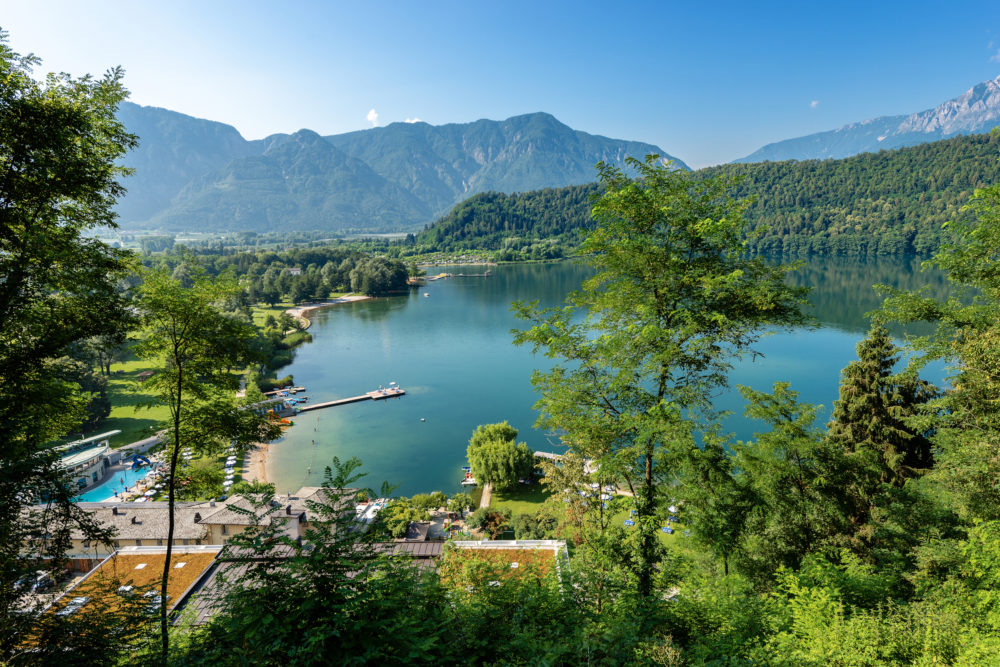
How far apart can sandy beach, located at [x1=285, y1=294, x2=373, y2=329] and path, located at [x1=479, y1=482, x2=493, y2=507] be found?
5537 centimetres

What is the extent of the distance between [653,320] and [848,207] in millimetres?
174581

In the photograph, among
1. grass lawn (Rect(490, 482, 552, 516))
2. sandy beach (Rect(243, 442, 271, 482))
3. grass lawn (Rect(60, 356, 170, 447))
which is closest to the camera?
grass lawn (Rect(490, 482, 552, 516))

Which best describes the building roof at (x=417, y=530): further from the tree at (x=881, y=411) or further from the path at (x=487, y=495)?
the tree at (x=881, y=411)

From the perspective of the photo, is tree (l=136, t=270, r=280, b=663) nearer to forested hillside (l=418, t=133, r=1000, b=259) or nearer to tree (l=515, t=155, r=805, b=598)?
tree (l=515, t=155, r=805, b=598)

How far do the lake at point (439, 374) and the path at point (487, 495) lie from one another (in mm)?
2110

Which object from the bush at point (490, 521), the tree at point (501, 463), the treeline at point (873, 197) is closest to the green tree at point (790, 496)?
the bush at point (490, 521)

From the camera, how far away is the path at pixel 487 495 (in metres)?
25.3

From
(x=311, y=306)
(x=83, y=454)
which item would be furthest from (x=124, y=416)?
(x=311, y=306)

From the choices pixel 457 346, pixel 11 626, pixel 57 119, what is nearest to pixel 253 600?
pixel 11 626

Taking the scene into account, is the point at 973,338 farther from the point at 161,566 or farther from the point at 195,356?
the point at 161,566

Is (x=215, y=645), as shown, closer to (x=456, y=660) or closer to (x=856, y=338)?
(x=456, y=660)

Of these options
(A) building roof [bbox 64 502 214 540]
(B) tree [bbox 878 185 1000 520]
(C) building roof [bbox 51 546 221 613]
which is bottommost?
(A) building roof [bbox 64 502 214 540]

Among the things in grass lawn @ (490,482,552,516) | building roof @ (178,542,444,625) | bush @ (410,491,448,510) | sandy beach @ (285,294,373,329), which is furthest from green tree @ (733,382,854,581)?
sandy beach @ (285,294,373,329)

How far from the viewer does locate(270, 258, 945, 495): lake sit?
105 feet
